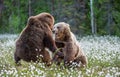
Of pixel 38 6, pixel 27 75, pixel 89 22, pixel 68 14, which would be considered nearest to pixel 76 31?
pixel 68 14

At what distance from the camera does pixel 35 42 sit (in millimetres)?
10945

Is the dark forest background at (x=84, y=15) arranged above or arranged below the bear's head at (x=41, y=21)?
below

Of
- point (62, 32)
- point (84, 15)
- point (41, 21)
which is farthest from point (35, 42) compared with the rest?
point (84, 15)

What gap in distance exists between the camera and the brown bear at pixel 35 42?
10.9m

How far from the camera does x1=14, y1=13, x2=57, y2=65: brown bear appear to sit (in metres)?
10.9

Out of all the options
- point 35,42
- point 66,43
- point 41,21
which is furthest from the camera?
point 41,21

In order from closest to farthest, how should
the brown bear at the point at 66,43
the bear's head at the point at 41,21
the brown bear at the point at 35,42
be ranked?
the brown bear at the point at 66,43, the brown bear at the point at 35,42, the bear's head at the point at 41,21

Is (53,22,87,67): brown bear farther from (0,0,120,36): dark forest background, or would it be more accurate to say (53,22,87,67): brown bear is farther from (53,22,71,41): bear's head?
(0,0,120,36): dark forest background

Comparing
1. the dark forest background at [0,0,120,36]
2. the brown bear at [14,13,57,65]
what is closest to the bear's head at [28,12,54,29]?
the brown bear at [14,13,57,65]

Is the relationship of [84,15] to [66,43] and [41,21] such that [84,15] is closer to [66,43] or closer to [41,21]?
[41,21]

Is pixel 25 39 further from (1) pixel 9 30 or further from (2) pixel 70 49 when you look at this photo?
(1) pixel 9 30

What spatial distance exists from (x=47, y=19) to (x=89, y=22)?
28.9 meters

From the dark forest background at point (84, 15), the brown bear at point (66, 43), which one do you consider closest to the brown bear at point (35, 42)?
the brown bear at point (66, 43)

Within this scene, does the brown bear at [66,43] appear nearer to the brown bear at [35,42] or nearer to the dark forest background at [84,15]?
the brown bear at [35,42]
